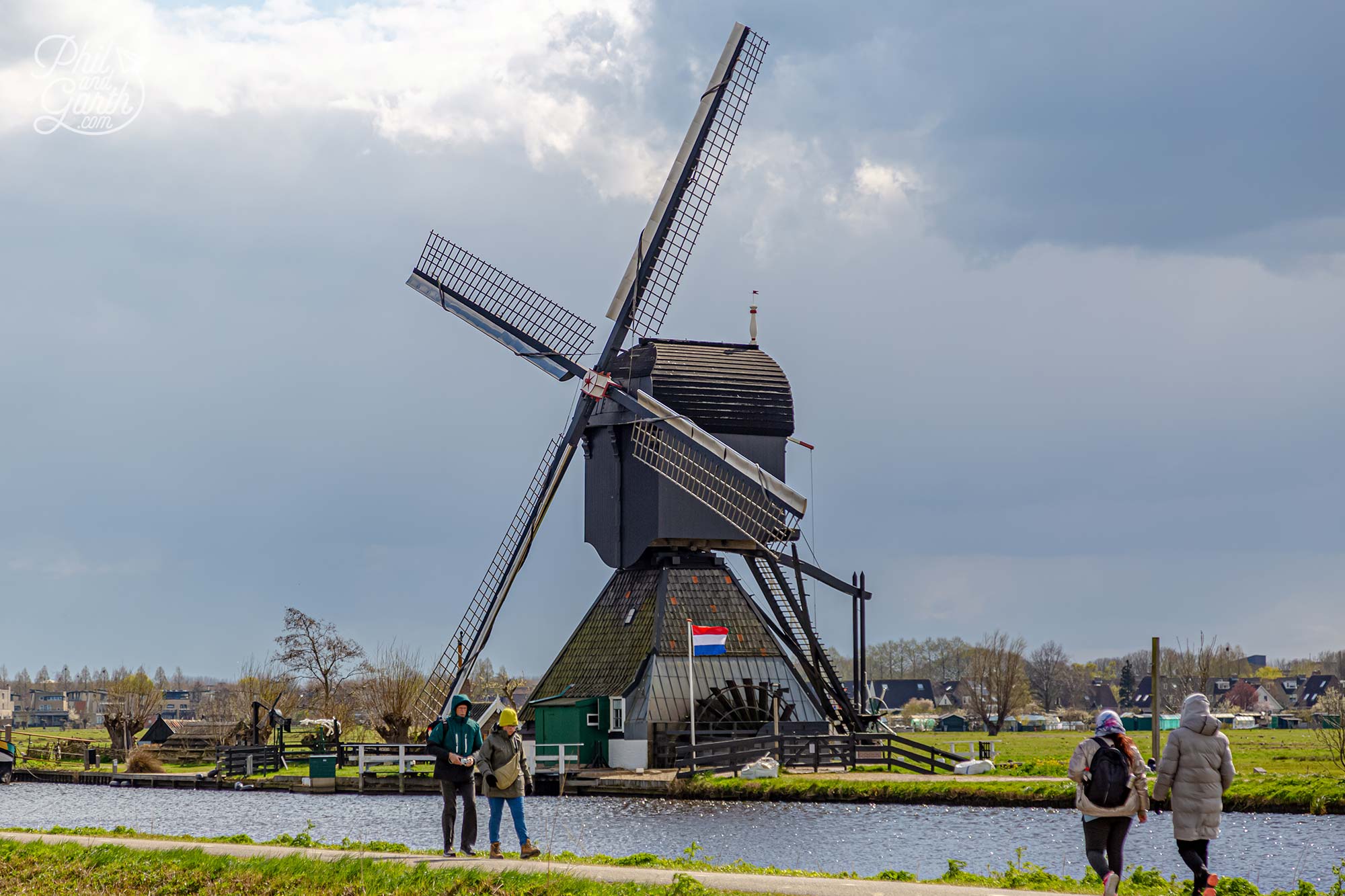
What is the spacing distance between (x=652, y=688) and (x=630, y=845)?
12.1 m

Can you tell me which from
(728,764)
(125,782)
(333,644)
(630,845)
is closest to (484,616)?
(728,764)

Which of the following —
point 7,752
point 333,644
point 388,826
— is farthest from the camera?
point 333,644

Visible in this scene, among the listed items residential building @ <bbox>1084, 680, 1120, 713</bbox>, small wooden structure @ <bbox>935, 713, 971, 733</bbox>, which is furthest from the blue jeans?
residential building @ <bbox>1084, 680, 1120, 713</bbox>

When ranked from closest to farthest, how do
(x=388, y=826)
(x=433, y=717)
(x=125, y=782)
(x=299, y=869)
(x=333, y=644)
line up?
(x=299, y=869), (x=388, y=826), (x=433, y=717), (x=125, y=782), (x=333, y=644)

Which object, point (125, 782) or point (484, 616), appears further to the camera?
point (125, 782)

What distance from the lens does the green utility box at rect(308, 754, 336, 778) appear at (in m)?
34.4

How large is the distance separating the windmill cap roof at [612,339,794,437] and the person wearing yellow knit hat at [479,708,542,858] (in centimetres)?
1954

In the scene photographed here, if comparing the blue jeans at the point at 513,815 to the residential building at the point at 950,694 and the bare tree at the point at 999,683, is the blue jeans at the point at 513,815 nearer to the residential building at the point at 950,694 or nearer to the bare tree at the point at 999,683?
the bare tree at the point at 999,683

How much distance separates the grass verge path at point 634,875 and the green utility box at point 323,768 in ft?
57.5

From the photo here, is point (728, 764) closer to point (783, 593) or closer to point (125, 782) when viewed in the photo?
point (783, 593)

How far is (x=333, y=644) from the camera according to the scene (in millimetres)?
59969

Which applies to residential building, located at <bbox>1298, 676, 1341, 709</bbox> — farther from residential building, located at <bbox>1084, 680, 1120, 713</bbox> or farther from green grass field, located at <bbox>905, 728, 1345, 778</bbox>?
green grass field, located at <bbox>905, 728, 1345, 778</bbox>

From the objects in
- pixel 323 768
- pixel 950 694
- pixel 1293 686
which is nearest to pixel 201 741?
pixel 323 768

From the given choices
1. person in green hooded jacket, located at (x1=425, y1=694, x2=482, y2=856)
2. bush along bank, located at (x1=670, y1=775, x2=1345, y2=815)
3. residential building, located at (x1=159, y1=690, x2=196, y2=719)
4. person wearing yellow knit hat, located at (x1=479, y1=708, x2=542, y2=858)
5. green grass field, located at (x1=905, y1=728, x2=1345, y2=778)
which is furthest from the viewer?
Result: residential building, located at (x1=159, y1=690, x2=196, y2=719)
